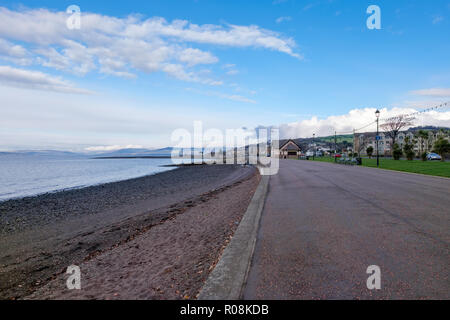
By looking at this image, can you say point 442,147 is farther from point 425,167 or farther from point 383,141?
point 383,141

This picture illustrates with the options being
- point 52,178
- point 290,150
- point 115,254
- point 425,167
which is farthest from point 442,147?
point 290,150

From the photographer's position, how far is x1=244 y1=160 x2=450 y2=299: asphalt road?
3443 mm

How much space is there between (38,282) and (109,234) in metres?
3.38

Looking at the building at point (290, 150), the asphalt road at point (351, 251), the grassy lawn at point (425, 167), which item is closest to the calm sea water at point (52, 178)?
the asphalt road at point (351, 251)

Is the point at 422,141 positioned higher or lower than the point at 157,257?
higher

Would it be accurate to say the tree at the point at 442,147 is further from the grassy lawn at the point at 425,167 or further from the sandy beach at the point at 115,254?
A: the sandy beach at the point at 115,254

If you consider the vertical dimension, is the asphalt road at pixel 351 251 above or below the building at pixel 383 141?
below

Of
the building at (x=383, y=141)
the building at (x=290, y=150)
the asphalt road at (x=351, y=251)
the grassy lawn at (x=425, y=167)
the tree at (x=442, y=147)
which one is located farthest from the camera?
the building at (x=290, y=150)

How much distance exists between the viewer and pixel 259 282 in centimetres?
368

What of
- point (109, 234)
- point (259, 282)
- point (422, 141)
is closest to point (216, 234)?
point (259, 282)

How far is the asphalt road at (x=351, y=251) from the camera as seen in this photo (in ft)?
11.3
